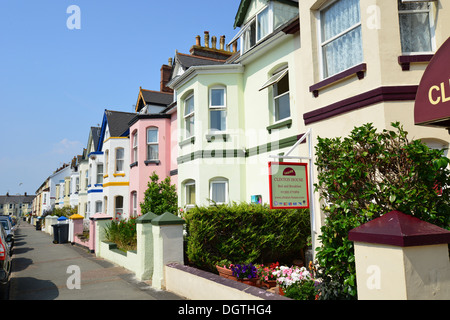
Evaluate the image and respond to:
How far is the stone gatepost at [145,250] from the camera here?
365 inches

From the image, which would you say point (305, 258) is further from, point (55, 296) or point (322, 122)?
point (55, 296)

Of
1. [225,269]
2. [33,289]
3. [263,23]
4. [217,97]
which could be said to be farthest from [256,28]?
[33,289]

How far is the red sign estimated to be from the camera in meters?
4.49

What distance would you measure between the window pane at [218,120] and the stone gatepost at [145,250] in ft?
16.1

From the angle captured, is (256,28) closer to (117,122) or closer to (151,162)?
(151,162)

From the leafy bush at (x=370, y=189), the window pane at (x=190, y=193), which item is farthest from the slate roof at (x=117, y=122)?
the leafy bush at (x=370, y=189)

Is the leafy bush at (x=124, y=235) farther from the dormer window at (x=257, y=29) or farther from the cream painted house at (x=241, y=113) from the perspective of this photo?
the dormer window at (x=257, y=29)

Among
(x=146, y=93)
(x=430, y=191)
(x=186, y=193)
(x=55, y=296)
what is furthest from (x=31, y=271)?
(x=146, y=93)

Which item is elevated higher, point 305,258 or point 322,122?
point 322,122

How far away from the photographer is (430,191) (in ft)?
14.6

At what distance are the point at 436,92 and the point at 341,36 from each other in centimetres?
327

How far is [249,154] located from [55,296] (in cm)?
733

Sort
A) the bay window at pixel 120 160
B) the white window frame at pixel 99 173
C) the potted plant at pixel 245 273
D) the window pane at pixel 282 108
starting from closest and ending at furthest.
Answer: the potted plant at pixel 245 273
the window pane at pixel 282 108
the bay window at pixel 120 160
the white window frame at pixel 99 173

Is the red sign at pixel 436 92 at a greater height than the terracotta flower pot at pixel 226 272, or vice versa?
the red sign at pixel 436 92
